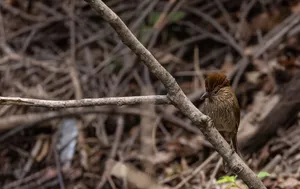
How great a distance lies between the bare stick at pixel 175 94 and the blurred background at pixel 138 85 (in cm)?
131

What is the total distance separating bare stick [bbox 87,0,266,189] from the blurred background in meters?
1.31

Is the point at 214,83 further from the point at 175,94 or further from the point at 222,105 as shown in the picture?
the point at 175,94

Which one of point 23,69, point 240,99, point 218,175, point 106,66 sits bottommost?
point 218,175

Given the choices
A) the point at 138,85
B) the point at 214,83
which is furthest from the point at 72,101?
the point at 138,85

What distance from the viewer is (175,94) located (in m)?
2.41

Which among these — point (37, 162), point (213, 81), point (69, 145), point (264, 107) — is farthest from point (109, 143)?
point (213, 81)

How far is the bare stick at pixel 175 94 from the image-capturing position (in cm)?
210

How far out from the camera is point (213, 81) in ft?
11.6

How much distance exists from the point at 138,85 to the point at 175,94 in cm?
366

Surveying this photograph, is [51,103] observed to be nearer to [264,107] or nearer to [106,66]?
[264,107]

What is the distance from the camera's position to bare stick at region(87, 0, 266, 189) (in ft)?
6.88

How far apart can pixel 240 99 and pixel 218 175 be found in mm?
1306

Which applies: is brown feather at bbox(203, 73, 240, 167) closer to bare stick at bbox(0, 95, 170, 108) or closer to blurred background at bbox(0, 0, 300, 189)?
blurred background at bbox(0, 0, 300, 189)

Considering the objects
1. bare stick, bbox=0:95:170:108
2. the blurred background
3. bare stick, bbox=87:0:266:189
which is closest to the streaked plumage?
the blurred background
